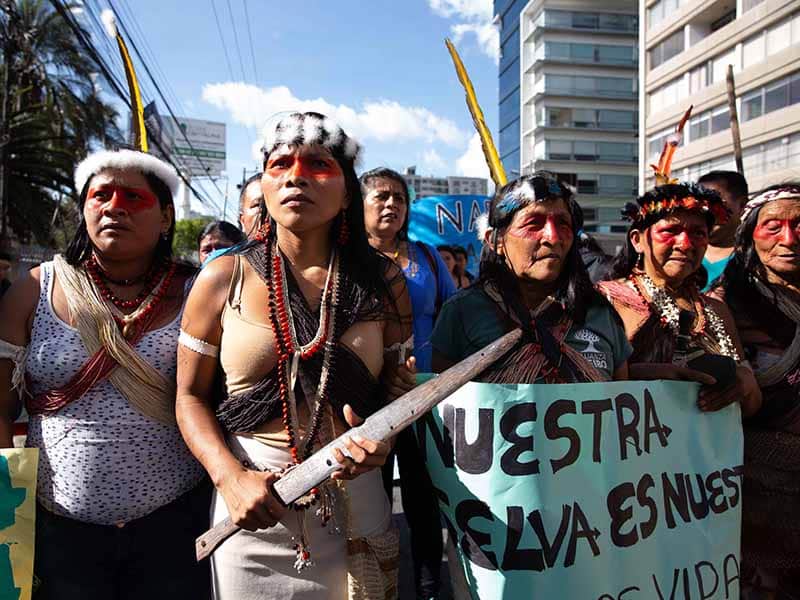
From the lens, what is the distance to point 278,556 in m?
1.60

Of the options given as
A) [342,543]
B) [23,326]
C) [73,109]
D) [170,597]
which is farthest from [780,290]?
[73,109]

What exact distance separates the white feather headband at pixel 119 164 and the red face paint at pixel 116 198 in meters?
0.07

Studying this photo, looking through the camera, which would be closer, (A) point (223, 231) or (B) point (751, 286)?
(B) point (751, 286)

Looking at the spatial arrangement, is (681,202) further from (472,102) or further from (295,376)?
(472,102)

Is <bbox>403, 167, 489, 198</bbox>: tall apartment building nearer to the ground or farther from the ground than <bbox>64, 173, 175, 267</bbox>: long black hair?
farther from the ground

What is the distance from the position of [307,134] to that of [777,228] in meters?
2.01

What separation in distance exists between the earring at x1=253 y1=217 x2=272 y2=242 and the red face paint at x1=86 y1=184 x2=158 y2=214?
410 millimetres

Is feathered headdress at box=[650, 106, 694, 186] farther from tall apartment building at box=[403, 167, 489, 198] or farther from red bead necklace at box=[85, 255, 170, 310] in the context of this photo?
tall apartment building at box=[403, 167, 489, 198]

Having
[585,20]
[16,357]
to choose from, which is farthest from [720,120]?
[16,357]

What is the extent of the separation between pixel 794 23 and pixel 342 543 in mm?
29612

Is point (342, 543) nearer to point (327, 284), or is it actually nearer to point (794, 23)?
→ point (327, 284)

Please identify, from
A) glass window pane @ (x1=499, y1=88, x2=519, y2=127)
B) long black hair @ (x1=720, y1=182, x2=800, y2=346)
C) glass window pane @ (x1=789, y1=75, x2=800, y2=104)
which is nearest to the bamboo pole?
long black hair @ (x1=720, y1=182, x2=800, y2=346)

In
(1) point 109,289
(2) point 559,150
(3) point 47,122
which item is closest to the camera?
(1) point 109,289

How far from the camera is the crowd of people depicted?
63.4 inches
